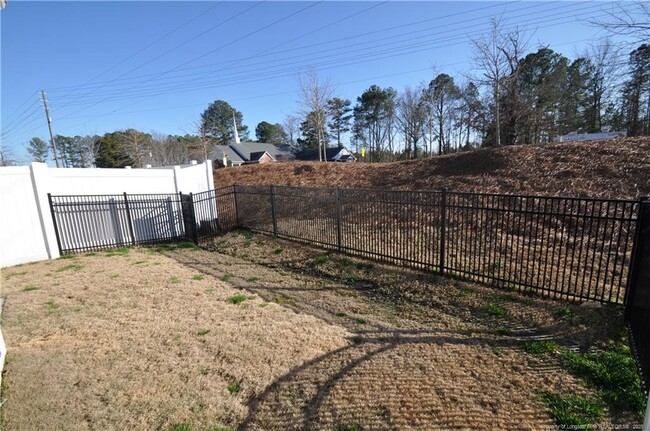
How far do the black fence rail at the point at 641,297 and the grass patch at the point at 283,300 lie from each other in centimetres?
413

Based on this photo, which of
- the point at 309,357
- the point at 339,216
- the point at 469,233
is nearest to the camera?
the point at 309,357

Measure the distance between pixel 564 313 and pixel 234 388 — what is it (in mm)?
4222

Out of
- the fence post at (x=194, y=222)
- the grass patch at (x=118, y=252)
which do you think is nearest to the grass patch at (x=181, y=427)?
the grass patch at (x=118, y=252)

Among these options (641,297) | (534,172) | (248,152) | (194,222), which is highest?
(248,152)

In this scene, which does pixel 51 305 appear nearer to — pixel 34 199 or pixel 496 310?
pixel 34 199

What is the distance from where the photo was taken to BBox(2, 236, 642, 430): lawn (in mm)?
2461

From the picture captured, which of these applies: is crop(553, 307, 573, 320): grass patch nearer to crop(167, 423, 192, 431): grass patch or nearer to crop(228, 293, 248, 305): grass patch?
crop(167, 423, 192, 431): grass patch

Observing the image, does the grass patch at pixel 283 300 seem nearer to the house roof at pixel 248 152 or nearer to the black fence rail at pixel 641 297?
the black fence rail at pixel 641 297

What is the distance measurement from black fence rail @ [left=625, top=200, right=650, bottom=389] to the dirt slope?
204 inches

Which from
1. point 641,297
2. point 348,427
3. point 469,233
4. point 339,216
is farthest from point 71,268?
point 641,297

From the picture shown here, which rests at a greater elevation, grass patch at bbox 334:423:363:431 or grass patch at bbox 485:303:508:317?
grass patch at bbox 334:423:363:431

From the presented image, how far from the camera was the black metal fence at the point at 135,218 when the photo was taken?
891 cm

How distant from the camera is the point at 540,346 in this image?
3.26m

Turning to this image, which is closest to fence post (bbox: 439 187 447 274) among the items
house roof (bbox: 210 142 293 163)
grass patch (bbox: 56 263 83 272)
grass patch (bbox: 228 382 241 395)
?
grass patch (bbox: 228 382 241 395)
